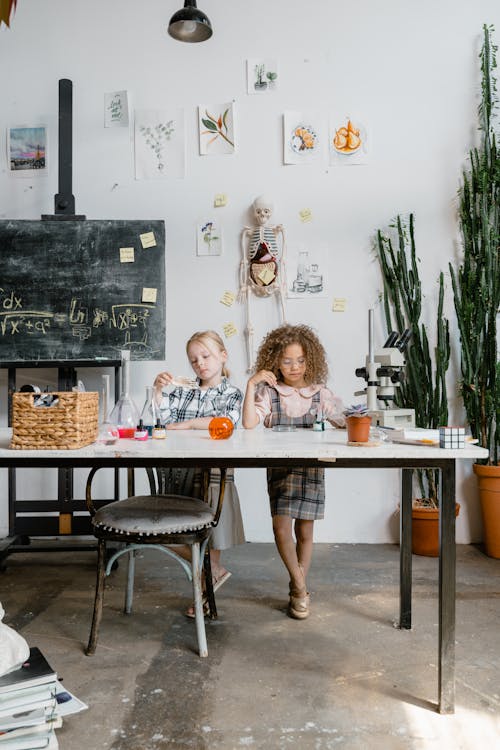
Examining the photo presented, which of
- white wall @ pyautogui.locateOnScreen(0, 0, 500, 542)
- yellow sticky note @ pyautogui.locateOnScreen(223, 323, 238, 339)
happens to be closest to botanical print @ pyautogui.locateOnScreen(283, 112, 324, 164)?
white wall @ pyautogui.locateOnScreen(0, 0, 500, 542)

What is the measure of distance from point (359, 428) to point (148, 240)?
209 cm

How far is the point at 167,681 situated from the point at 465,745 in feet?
2.86

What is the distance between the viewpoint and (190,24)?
9.87 ft

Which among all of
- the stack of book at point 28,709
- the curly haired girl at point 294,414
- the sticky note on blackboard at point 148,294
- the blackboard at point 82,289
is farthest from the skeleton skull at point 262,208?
the stack of book at point 28,709

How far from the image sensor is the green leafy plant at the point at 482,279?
3.47m

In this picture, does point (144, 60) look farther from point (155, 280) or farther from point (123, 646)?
point (123, 646)

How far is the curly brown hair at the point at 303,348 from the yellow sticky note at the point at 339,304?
921 millimetres

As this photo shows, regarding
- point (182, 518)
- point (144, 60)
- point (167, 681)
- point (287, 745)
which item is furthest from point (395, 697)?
point (144, 60)

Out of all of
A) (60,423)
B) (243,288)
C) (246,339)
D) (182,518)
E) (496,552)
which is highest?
(243,288)

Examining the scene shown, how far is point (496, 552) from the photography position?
10.9 ft

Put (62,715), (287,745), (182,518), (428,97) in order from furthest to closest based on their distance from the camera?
1. (428,97)
2. (182,518)
3. (62,715)
4. (287,745)

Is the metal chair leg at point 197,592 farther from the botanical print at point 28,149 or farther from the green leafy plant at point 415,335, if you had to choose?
the botanical print at point 28,149

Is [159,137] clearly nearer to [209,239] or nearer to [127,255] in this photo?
[209,239]

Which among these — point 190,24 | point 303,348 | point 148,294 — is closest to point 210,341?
point 303,348
